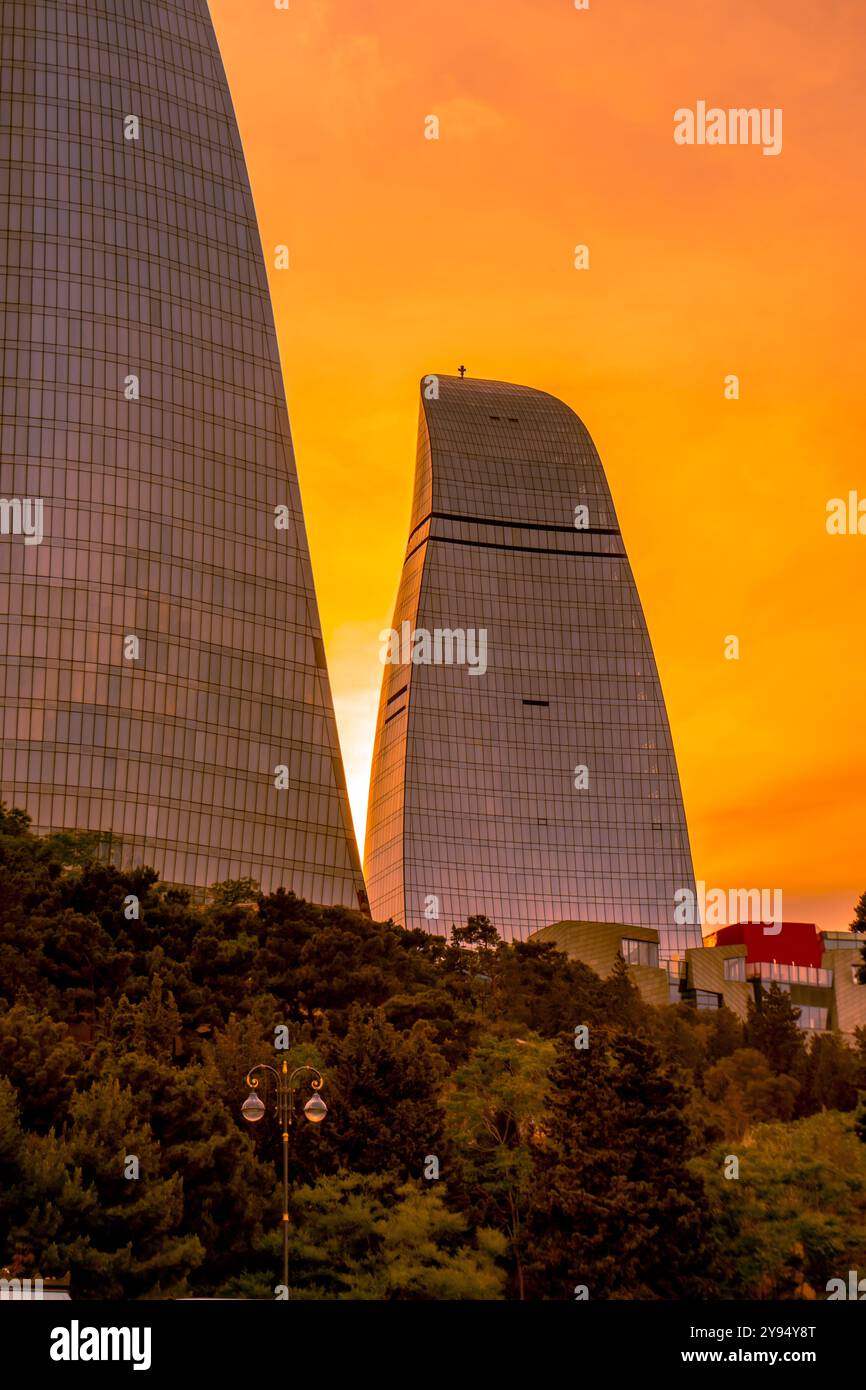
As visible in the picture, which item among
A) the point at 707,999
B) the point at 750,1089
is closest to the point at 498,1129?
the point at 750,1089

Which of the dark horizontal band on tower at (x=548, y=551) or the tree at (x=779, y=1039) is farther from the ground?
the dark horizontal band on tower at (x=548, y=551)

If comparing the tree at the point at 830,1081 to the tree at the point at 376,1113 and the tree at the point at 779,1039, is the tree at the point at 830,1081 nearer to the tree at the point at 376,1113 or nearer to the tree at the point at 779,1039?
the tree at the point at 779,1039

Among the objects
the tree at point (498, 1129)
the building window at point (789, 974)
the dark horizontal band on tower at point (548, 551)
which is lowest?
the tree at point (498, 1129)

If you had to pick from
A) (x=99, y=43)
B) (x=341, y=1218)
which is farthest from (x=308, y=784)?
(x=341, y=1218)

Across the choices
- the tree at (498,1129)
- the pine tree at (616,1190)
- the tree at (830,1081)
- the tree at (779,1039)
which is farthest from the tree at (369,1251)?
the tree at (779,1039)

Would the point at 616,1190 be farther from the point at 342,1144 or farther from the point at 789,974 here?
the point at 789,974

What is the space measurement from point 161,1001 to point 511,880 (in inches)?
3865

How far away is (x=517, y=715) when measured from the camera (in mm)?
173625

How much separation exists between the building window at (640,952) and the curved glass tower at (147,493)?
48577 millimetres

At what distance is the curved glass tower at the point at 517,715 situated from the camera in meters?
166

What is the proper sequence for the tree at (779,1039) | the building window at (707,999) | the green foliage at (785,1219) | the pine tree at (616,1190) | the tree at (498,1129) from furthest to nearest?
the building window at (707,999)
the tree at (779,1039)
the green foliage at (785,1219)
the tree at (498,1129)
the pine tree at (616,1190)

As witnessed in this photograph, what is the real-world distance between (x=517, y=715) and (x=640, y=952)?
2947 cm

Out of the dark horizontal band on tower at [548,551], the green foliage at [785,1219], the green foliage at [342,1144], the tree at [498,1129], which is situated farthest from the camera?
the dark horizontal band on tower at [548,551]

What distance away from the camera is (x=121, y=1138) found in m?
49.4
